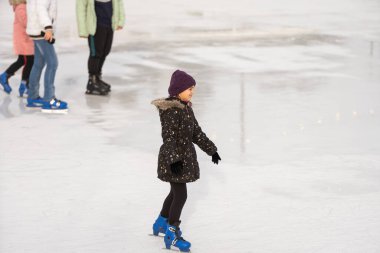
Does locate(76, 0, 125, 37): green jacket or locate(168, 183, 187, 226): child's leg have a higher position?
locate(76, 0, 125, 37): green jacket

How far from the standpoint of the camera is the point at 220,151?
10914mm

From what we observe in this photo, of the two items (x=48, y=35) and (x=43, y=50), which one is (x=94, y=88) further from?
(x=48, y=35)

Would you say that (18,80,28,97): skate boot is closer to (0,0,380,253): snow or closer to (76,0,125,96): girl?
(0,0,380,253): snow

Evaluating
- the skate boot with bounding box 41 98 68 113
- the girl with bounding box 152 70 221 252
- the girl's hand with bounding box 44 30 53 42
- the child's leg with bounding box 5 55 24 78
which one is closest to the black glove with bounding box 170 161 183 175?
the girl with bounding box 152 70 221 252

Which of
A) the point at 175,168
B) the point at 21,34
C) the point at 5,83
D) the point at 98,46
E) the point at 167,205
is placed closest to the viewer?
the point at 175,168

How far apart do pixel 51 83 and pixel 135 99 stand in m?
1.32

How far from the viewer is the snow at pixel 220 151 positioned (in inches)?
319

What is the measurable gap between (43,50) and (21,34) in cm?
72

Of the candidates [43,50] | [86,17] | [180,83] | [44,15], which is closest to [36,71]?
[43,50]

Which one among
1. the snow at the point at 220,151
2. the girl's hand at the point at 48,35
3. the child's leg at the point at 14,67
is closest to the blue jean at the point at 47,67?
the girl's hand at the point at 48,35

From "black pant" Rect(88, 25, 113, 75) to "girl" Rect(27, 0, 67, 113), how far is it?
107 cm

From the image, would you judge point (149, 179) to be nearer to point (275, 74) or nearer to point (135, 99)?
point (135, 99)

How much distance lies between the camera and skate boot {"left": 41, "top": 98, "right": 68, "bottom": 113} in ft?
42.2

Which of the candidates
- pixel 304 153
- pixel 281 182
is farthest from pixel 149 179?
pixel 304 153
